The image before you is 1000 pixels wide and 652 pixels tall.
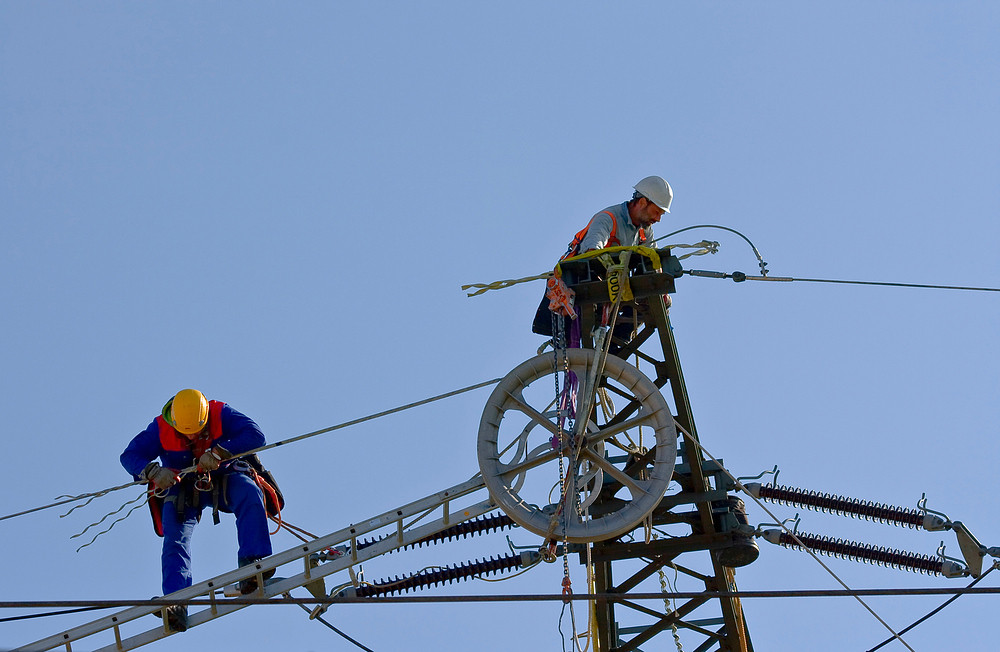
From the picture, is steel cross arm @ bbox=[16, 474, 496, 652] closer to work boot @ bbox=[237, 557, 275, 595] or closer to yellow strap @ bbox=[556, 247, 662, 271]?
work boot @ bbox=[237, 557, 275, 595]

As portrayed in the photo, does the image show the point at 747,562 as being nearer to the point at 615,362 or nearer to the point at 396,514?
the point at 615,362

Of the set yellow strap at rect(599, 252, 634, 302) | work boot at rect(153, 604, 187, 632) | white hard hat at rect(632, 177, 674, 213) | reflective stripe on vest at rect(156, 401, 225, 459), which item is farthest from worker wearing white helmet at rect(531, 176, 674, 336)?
work boot at rect(153, 604, 187, 632)

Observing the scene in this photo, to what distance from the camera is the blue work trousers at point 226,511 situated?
1149cm

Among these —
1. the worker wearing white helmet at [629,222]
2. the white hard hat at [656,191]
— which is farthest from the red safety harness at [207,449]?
the white hard hat at [656,191]

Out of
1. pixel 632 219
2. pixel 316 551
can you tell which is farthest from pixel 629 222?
pixel 316 551

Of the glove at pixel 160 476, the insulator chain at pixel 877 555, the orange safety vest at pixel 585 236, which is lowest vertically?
the insulator chain at pixel 877 555

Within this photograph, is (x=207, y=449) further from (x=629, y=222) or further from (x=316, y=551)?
(x=629, y=222)

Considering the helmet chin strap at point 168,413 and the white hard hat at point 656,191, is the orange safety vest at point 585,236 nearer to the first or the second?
the white hard hat at point 656,191

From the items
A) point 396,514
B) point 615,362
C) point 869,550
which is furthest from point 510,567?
point 869,550

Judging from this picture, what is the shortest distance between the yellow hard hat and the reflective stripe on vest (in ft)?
0.30

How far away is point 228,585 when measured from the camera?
11109 millimetres

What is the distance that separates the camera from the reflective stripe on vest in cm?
1210

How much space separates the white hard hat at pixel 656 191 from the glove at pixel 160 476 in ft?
13.9

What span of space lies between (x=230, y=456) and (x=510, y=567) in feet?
7.49
